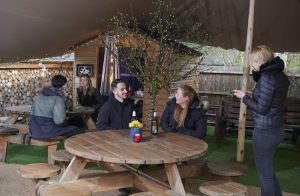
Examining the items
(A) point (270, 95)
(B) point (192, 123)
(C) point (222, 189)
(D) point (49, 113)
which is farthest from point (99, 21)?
(C) point (222, 189)

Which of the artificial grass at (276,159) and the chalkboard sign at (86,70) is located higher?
the chalkboard sign at (86,70)

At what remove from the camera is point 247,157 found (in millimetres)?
5926

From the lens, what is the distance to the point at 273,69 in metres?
3.16

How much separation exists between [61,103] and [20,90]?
4120 millimetres

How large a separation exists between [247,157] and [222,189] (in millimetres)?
3068

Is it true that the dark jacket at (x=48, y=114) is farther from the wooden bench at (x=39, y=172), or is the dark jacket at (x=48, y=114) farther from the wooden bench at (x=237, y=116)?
the wooden bench at (x=237, y=116)

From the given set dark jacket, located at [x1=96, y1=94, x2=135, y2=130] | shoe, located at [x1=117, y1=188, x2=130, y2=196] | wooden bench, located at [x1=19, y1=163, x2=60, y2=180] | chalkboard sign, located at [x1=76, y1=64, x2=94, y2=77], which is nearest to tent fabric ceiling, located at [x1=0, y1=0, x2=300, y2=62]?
chalkboard sign, located at [x1=76, y1=64, x2=94, y2=77]

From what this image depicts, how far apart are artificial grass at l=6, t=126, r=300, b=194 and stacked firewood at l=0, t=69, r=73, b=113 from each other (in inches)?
93.6

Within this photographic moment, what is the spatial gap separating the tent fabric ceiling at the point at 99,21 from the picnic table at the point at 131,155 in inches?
105

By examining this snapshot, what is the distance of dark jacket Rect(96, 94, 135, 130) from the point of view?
14.1 ft

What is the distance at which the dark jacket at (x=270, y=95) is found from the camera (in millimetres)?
3150

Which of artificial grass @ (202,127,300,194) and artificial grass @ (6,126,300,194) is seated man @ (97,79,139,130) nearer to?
artificial grass @ (6,126,300,194)

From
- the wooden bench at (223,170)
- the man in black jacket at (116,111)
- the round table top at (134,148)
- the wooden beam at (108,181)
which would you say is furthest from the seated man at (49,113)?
the wooden bench at (223,170)

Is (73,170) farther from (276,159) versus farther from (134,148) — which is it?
(276,159)
